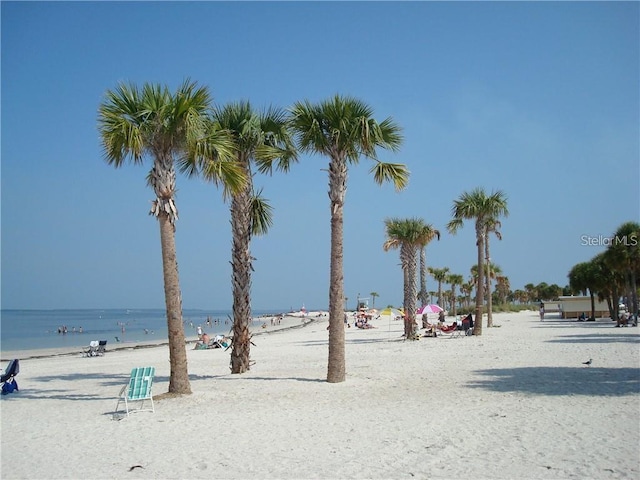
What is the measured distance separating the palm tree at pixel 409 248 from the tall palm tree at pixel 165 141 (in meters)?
18.4

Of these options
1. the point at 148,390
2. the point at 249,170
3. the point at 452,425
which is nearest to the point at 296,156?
the point at 249,170

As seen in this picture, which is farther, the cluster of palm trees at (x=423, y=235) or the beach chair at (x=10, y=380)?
the cluster of palm trees at (x=423, y=235)

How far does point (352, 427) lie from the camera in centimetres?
872

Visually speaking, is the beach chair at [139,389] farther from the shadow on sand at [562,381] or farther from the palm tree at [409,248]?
the palm tree at [409,248]

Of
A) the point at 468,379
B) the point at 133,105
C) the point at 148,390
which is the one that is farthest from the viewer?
the point at 468,379

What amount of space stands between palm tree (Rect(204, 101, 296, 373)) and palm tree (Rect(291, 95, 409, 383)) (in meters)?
1.40

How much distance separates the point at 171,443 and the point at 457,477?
420 centimetres

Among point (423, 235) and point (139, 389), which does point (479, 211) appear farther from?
point (139, 389)

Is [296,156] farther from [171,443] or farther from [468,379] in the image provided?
[171,443]

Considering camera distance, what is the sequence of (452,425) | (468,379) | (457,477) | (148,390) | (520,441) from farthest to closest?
1. (468,379)
2. (148,390)
3. (452,425)
4. (520,441)
5. (457,477)

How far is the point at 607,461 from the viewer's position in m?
6.37

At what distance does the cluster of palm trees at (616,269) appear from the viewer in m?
34.3

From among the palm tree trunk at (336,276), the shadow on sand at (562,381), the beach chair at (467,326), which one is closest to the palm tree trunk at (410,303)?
the beach chair at (467,326)

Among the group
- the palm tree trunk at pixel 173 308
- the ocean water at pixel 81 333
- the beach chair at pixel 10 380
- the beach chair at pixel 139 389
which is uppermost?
the palm tree trunk at pixel 173 308
